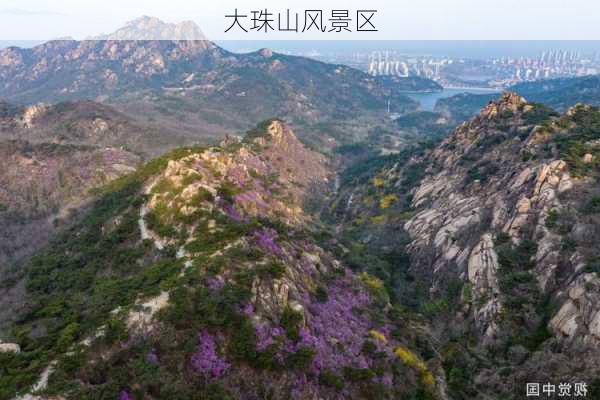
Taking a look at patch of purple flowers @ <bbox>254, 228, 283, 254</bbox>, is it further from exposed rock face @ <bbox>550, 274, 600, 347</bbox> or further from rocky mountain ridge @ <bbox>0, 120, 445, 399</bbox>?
exposed rock face @ <bbox>550, 274, 600, 347</bbox>

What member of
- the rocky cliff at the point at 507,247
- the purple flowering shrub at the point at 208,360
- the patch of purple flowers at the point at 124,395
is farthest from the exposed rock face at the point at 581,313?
the patch of purple flowers at the point at 124,395

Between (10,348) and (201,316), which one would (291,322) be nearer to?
(201,316)

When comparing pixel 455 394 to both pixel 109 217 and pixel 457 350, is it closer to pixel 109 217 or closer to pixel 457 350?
pixel 457 350

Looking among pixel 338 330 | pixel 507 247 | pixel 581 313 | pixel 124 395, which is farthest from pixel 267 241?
pixel 581 313

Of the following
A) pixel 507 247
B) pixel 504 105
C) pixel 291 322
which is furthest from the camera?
pixel 504 105

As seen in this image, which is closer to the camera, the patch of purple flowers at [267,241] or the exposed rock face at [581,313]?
the exposed rock face at [581,313]

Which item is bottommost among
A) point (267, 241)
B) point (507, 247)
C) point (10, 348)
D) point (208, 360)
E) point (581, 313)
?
point (581, 313)

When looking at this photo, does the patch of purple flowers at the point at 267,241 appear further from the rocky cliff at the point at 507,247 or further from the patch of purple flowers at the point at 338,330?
the rocky cliff at the point at 507,247

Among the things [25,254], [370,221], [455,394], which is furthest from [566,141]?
[25,254]

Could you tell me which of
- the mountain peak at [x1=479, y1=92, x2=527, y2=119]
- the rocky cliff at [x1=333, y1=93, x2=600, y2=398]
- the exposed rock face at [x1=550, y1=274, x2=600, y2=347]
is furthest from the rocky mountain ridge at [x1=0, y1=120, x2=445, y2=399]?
the mountain peak at [x1=479, y1=92, x2=527, y2=119]
